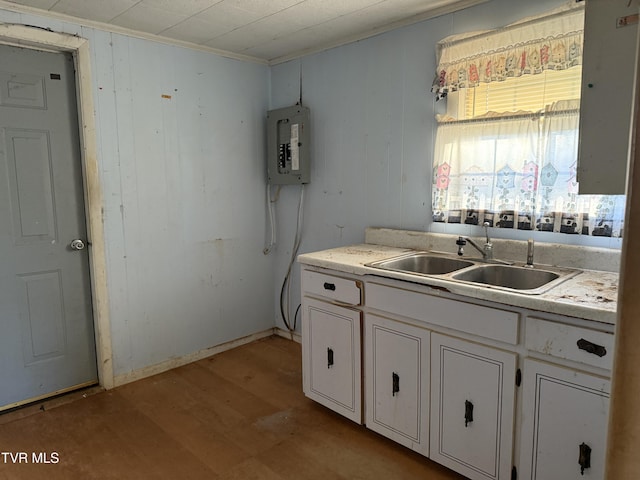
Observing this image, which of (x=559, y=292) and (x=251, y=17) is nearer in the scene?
(x=559, y=292)

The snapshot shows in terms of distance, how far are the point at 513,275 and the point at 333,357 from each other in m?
1.02

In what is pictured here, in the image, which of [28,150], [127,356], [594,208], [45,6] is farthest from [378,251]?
[45,6]

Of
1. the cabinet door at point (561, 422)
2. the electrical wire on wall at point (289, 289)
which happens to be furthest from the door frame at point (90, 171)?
the cabinet door at point (561, 422)

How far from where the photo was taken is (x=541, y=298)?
1611 millimetres

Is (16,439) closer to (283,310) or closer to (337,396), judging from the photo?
(337,396)

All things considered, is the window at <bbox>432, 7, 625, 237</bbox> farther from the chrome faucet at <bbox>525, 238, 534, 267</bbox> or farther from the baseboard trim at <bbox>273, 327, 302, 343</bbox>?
the baseboard trim at <bbox>273, 327, 302, 343</bbox>

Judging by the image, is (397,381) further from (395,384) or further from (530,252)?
(530,252)

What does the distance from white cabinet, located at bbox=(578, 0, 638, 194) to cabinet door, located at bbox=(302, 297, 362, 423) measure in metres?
1.64

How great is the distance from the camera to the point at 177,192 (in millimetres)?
3080

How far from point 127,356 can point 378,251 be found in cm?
179

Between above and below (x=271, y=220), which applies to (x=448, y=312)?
below

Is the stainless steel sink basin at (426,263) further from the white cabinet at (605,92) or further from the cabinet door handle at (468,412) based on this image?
the white cabinet at (605,92)

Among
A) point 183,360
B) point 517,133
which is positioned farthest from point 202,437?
point 517,133

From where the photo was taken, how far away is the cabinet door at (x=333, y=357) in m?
2.32
